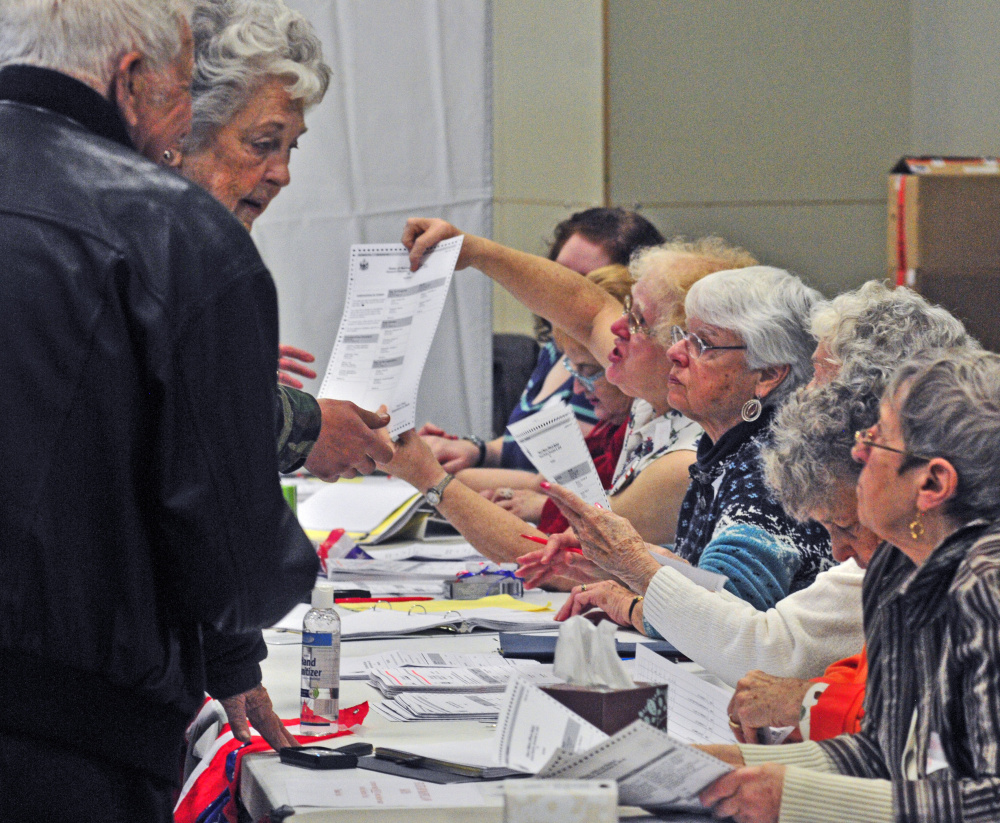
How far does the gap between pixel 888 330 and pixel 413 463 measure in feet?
3.98

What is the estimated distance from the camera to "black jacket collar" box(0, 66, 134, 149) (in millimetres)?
1284

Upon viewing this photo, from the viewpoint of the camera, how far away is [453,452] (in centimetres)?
420

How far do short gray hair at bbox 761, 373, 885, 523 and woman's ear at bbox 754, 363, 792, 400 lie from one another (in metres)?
0.77

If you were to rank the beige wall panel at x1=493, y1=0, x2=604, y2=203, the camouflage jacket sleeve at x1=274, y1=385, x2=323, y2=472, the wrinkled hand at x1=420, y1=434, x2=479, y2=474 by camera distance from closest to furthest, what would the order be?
the camouflage jacket sleeve at x1=274, y1=385, x2=323, y2=472
the wrinkled hand at x1=420, y1=434, x2=479, y2=474
the beige wall panel at x1=493, y1=0, x2=604, y2=203

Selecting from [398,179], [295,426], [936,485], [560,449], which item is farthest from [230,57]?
[398,179]

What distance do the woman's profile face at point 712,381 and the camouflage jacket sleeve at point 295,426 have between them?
2.88ft

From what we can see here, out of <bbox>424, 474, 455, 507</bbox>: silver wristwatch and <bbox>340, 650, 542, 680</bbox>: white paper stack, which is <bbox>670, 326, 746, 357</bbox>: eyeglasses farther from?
<bbox>340, 650, 542, 680</bbox>: white paper stack

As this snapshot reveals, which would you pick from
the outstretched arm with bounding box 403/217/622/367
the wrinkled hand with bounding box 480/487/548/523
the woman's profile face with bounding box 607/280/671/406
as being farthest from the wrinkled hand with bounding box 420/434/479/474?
the woman's profile face with bounding box 607/280/671/406

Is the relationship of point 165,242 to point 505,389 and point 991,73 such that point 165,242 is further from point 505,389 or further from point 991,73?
point 991,73

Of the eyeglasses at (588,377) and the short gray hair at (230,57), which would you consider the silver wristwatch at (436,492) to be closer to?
the eyeglasses at (588,377)

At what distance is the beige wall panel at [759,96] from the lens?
19.5 feet

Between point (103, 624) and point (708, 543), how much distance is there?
136cm

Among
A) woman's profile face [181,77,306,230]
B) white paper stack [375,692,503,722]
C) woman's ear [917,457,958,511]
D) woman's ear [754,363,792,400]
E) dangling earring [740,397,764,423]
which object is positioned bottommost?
→ white paper stack [375,692,503,722]

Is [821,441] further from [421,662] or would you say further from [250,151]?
[250,151]
